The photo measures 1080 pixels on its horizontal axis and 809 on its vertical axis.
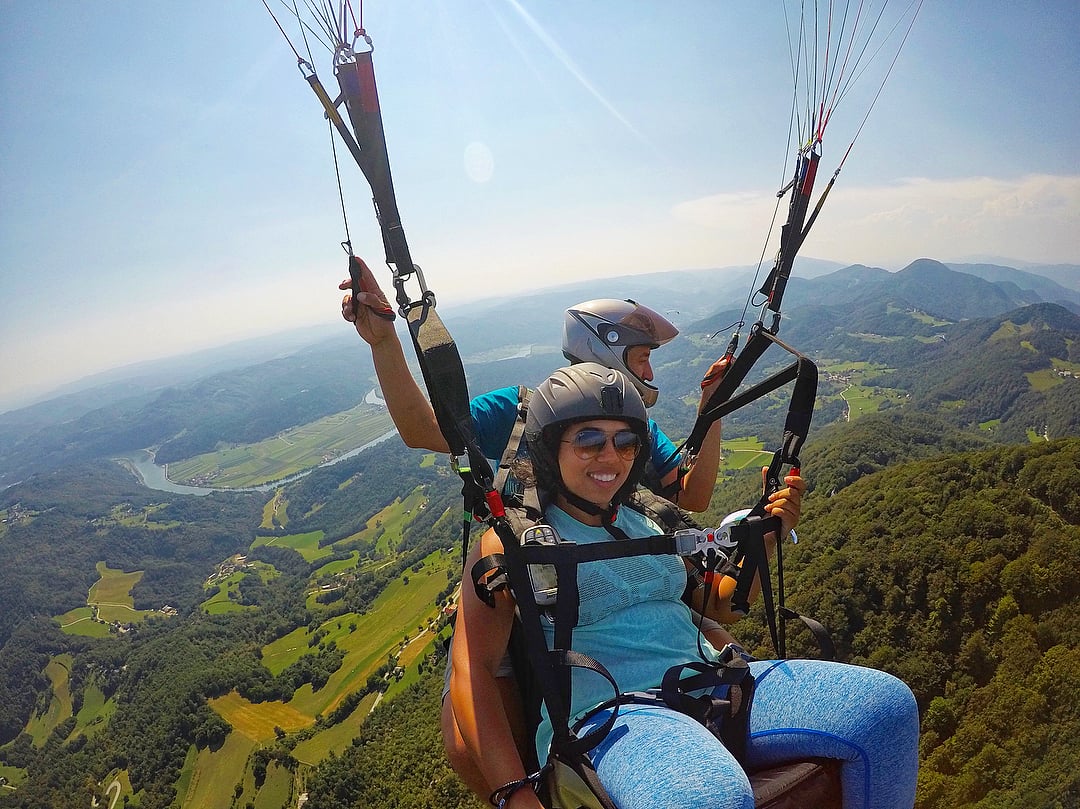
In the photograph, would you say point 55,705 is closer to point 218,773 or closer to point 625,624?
point 218,773

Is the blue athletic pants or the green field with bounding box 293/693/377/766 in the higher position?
the blue athletic pants

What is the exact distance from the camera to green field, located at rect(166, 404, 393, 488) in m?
129

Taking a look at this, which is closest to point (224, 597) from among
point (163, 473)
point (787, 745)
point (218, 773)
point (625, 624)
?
point (218, 773)

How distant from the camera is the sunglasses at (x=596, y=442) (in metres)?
2.15

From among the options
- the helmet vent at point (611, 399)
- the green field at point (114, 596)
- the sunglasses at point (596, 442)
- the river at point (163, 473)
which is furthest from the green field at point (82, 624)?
the helmet vent at point (611, 399)

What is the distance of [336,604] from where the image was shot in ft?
214

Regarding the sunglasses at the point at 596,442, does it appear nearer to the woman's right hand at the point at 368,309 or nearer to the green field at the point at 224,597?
the woman's right hand at the point at 368,309

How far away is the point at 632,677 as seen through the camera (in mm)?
1899

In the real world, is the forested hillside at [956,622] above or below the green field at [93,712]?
above

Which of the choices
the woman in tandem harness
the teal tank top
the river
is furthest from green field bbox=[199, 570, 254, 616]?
the teal tank top

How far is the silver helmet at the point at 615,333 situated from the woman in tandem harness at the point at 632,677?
2.43ft

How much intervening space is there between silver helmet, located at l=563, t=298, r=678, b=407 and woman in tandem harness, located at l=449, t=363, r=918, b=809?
29.2 inches

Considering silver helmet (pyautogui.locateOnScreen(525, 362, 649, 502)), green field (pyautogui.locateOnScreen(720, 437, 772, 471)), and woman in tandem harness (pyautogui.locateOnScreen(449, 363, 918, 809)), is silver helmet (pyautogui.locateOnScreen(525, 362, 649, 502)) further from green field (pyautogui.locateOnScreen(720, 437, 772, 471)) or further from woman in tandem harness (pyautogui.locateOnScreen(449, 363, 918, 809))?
green field (pyautogui.locateOnScreen(720, 437, 772, 471))

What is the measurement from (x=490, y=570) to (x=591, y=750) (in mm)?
698
